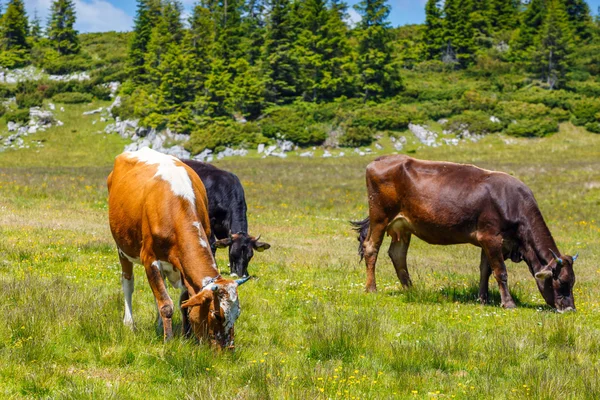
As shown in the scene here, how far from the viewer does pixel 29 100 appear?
229ft

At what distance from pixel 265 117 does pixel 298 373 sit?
199 feet

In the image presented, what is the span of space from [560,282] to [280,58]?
203 ft

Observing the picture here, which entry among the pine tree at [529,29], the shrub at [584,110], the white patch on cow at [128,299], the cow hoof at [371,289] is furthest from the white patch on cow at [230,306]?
the pine tree at [529,29]

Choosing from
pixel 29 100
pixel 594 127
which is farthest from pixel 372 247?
pixel 29 100

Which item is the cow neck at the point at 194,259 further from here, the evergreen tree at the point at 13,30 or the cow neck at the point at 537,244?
the evergreen tree at the point at 13,30

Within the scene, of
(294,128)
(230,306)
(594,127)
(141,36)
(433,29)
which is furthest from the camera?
(433,29)

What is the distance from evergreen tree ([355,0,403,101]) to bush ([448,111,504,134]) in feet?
38.7

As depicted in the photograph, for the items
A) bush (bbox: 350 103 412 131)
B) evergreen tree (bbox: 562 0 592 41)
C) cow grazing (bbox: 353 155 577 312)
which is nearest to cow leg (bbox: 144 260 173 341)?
cow grazing (bbox: 353 155 577 312)

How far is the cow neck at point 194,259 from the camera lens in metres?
6.21

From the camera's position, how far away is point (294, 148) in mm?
58188

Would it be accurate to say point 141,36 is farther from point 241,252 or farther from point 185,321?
point 185,321

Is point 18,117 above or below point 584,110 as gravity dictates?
below

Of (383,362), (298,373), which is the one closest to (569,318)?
(383,362)

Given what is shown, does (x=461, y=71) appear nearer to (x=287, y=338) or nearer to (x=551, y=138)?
(x=551, y=138)
